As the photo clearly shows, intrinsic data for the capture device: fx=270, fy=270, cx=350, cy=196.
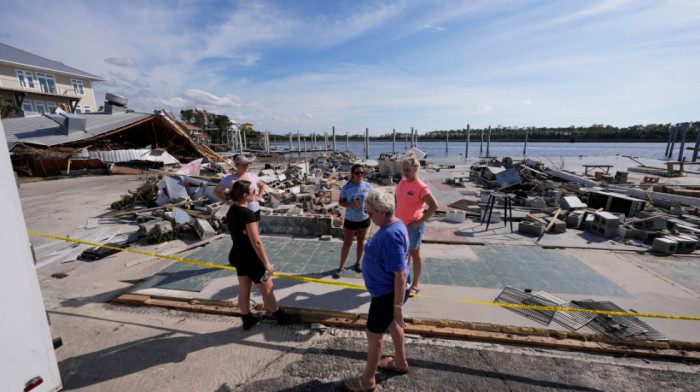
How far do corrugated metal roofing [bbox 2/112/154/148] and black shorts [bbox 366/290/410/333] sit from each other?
923 inches

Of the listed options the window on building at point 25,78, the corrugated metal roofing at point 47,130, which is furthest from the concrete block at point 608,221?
the window on building at point 25,78

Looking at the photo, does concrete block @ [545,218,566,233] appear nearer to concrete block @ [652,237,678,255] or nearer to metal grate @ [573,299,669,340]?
concrete block @ [652,237,678,255]

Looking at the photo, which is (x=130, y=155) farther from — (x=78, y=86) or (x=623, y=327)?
(x=78, y=86)

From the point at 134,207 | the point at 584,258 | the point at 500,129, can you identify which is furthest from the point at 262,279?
the point at 500,129

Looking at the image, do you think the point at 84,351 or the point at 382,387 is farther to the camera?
the point at 84,351

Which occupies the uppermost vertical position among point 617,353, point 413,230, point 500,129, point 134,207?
point 500,129

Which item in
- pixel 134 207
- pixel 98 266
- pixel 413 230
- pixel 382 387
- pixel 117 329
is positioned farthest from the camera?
pixel 134 207

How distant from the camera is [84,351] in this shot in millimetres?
3016

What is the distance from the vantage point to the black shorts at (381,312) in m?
2.34

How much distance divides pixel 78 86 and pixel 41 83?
388 cm

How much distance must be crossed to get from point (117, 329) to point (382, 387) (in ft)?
10.9

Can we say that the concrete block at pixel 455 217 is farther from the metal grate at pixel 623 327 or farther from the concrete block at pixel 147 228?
the concrete block at pixel 147 228

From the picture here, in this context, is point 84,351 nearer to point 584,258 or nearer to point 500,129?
point 584,258

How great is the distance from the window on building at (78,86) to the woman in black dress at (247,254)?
46.8 meters
